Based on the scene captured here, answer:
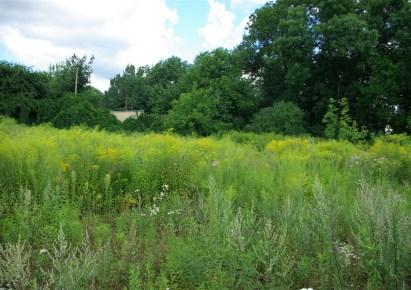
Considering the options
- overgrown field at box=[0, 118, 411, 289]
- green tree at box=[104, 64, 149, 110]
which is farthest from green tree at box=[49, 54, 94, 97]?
overgrown field at box=[0, 118, 411, 289]

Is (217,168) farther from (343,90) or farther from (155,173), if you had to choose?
(343,90)

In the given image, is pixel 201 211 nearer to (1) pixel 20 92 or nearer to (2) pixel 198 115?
(2) pixel 198 115

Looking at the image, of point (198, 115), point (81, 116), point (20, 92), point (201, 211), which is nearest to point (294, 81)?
point (198, 115)

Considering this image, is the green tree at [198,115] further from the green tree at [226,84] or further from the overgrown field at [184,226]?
the overgrown field at [184,226]

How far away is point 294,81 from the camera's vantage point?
84.9 feet

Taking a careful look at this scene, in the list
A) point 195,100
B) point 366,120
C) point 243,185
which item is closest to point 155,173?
point 243,185

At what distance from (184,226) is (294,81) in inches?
928

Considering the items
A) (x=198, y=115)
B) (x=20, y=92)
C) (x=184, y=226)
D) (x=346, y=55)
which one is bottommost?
(x=184, y=226)

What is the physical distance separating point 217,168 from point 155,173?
3.12 feet

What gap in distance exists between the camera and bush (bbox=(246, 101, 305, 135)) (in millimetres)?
21719

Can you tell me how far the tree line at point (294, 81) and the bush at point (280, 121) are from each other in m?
0.06

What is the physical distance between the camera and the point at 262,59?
99.6 ft

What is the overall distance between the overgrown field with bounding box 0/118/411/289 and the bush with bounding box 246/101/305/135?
14.6 meters

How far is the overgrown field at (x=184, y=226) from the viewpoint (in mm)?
2568
